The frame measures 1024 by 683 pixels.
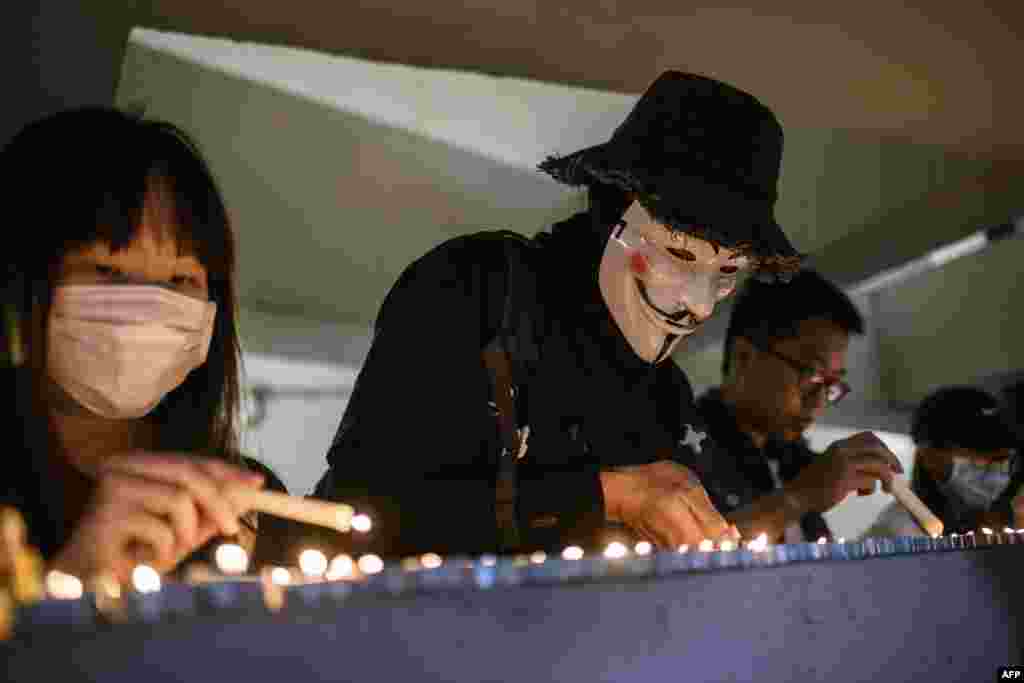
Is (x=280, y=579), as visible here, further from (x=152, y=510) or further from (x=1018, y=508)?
(x=1018, y=508)

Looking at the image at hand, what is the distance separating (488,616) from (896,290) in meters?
5.03

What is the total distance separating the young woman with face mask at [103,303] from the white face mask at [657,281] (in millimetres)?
556

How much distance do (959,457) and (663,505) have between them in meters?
1.44

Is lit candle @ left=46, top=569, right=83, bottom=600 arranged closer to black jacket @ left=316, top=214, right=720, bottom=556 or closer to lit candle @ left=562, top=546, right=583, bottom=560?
lit candle @ left=562, top=546, right=583, bottom=560

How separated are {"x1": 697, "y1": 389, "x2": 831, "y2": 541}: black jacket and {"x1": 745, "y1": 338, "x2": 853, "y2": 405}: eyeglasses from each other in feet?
0.60

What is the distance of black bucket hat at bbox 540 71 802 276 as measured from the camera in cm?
136

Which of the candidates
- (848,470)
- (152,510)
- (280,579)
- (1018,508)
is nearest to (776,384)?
(848,470)

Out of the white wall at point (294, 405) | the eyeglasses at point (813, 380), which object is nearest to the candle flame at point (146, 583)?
the eyeglasses at point (813, 380)

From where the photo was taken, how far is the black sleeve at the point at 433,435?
1183mm

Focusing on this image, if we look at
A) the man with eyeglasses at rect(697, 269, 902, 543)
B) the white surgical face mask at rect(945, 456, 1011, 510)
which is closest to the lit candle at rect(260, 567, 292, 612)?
the white surgical face mask at rect(945, 456, 1011, 510)

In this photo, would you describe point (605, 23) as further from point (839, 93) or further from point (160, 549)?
point (160, 549)

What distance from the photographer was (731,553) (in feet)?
2.37

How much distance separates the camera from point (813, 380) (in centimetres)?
248

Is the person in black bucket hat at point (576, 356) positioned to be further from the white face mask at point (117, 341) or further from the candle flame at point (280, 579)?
the candle flame at point (280, 579)
